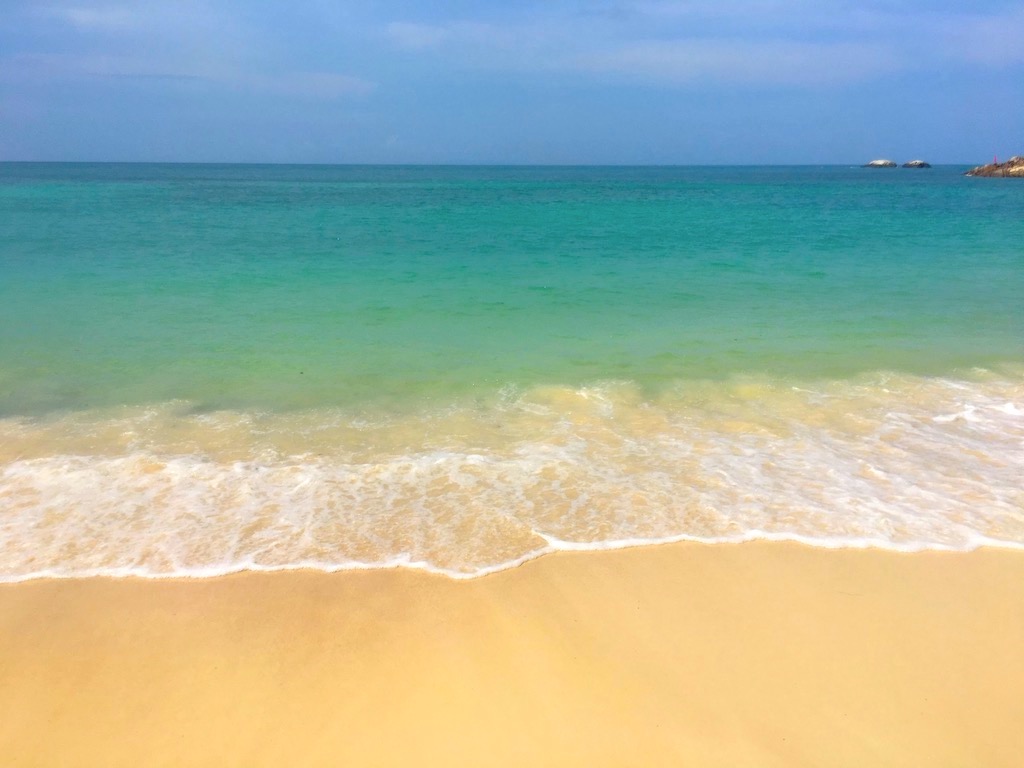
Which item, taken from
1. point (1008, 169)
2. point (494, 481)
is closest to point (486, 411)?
point (494, 481)

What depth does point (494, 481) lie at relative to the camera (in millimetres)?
6160

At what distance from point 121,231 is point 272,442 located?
22.3m

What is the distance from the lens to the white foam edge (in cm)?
490

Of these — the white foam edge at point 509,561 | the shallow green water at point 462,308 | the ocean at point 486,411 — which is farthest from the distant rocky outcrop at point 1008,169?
the white foam edge at point 509,561

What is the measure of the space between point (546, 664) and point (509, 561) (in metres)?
1.02

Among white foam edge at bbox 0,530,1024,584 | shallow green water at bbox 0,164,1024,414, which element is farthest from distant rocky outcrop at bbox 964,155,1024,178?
white foam edge at bbox 0,530,1024,584

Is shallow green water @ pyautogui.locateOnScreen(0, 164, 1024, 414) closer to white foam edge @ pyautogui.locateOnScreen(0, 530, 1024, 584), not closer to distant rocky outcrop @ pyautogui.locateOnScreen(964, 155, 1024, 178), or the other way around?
white foam edge @ pyautogui.locateOnScreen(0, 530, 1024, 584)

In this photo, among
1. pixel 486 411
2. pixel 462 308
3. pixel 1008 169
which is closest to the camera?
pixel 486 411

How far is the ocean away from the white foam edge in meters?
0.03

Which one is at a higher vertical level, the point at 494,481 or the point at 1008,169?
the point at 1008,169

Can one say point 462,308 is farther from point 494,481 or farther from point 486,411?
point 494,481

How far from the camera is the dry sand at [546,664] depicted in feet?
11.8

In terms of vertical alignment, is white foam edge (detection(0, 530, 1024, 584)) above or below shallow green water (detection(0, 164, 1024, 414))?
below

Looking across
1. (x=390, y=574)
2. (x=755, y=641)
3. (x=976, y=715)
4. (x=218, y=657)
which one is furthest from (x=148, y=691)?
(x=976, y=715)
